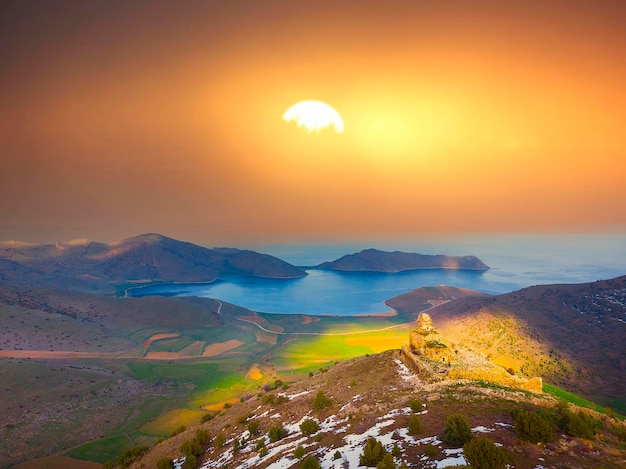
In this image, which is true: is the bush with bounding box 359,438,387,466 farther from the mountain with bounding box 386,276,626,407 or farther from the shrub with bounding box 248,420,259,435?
the mountain with bounding box 386,276,626,407

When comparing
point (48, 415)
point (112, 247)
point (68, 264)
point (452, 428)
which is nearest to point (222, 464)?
point (452, 428)

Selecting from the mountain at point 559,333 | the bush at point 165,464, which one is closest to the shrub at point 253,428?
the bush at point 165,464

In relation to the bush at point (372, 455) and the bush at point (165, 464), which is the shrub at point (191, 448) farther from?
the bush at point (372, 455)

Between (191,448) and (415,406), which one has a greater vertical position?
(415,406)

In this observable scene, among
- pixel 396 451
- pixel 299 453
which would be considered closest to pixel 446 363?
pixel 299 453

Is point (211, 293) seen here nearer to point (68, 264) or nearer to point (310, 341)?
point (68, 264)

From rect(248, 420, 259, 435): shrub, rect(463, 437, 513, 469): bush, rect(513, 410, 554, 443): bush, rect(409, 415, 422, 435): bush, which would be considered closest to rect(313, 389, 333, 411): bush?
rect(248, 420, 259, 435): shrub

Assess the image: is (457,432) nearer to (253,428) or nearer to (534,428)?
(534,428)
